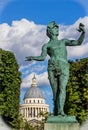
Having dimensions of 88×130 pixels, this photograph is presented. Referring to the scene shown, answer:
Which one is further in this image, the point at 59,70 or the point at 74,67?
the point at 74,67

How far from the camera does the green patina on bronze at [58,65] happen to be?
50.8ft

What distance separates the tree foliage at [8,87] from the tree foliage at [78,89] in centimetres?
587

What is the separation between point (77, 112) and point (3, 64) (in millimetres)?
9549

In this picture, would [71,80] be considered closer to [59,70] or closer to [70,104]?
[70,104]

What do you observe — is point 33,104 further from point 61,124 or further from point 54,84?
point 61,124

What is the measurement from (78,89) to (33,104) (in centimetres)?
12353

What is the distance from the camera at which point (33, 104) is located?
17975 centimetres

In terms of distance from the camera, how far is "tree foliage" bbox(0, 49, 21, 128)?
55.7m

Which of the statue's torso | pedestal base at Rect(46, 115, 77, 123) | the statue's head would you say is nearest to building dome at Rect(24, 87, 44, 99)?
the statue's head

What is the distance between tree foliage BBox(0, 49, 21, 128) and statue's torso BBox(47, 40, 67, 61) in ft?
131

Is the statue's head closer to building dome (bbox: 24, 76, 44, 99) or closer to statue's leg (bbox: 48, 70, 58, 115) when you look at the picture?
statue's leg (bbox: 48, 70, 58, 115)

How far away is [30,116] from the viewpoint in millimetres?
173875

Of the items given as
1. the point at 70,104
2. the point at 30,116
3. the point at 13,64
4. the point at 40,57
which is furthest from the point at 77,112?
the point at 30,116

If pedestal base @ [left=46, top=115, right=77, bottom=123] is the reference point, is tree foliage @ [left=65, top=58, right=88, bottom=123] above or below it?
above
